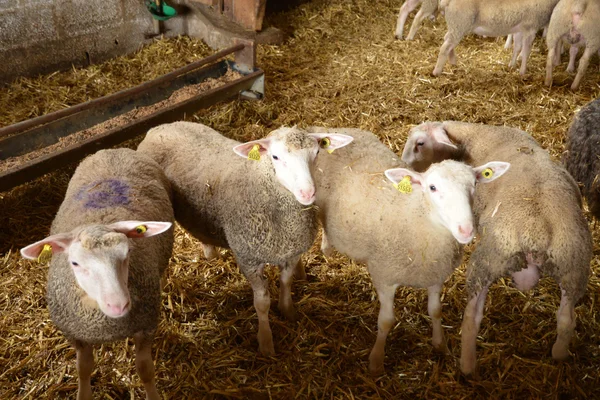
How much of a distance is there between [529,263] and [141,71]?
540cm

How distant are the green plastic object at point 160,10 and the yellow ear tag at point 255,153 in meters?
4.40

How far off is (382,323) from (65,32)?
A: 18.2 ft

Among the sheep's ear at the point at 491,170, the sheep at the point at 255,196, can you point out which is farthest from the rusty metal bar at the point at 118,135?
the sheep's ear at the point at 491,170

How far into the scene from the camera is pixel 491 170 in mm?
3211

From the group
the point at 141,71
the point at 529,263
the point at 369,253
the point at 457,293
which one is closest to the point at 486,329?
the point at 457,293

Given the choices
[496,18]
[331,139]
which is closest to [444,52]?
[496,18]

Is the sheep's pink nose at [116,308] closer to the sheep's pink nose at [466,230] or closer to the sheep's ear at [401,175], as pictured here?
the sheep's ear at [401,175]

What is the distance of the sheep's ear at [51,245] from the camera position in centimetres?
254

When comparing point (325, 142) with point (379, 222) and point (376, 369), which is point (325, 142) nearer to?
point (379, 222)

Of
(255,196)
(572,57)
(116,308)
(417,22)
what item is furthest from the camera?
(417,22)

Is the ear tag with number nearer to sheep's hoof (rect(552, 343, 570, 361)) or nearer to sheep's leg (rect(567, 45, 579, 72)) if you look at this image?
sheep's hoof (rect(552, 343, 570, 361))

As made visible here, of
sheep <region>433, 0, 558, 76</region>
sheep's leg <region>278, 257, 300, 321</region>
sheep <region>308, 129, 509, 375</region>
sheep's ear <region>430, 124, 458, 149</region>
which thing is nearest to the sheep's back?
sheep <region>308, 129, 509, 375</region>

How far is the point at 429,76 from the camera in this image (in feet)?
23.3

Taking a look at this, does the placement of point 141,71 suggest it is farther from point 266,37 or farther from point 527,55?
point 527,55
